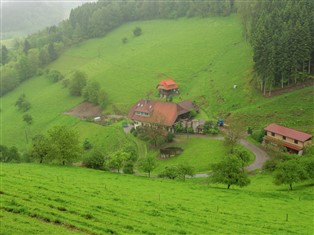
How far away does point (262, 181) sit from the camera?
61000mm

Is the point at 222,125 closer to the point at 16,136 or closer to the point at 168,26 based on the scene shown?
the point at 16,136

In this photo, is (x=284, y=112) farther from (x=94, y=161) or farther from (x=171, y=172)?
(x=94, y=161)

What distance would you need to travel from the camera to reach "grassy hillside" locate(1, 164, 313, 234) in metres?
29.0

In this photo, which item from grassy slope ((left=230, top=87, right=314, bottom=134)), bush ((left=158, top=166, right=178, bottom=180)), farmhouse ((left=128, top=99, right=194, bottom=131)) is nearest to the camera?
bush ((left=158, top=166, right=178, bottom=180))

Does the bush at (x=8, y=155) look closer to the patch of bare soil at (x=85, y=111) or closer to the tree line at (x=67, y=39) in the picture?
the patch of bare soil at (x=85, y=111)

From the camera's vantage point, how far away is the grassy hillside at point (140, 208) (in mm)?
29000

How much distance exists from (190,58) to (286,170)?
9181cm

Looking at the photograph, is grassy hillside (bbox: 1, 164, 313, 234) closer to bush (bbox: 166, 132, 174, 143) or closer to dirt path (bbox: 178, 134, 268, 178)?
dirt path (bbox: 178, 134, 268, 178)

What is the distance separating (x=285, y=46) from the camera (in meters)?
91.8

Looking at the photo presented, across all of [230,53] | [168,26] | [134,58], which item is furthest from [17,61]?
[230,53]

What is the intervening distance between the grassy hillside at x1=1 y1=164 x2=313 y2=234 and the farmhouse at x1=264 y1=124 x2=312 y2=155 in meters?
21.6

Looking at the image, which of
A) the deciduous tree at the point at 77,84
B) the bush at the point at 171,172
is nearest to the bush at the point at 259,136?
the bush at the point at 171,172

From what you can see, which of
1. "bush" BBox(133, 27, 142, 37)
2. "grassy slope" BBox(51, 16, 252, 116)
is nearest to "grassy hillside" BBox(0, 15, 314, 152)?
"grassy slope" BBox(51, 16, 252, 116)

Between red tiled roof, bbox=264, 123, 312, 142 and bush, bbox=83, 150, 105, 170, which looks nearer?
bush, bbox=83, 150, 105, 170
